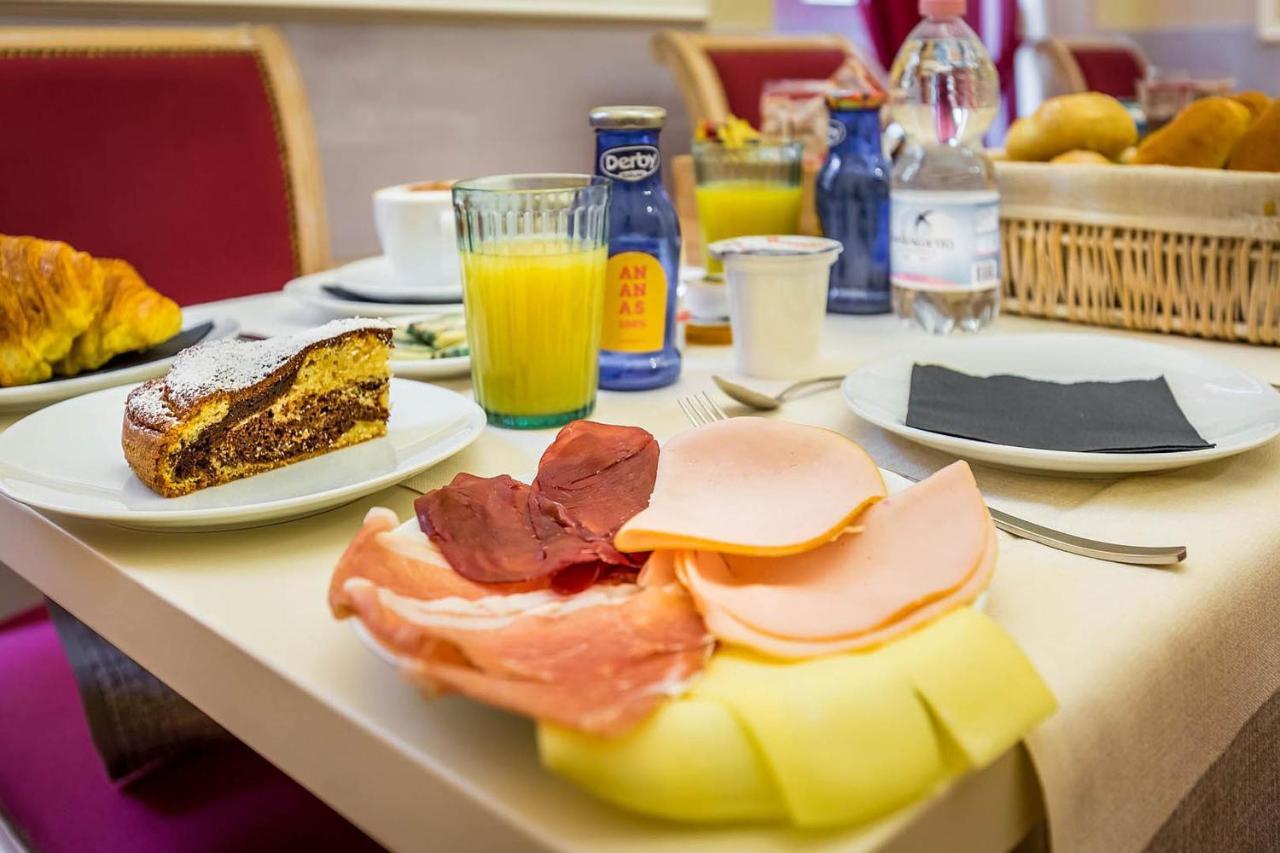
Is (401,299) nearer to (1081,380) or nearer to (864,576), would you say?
(1081,380)

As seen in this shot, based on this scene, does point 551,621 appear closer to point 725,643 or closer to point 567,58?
point 725,643

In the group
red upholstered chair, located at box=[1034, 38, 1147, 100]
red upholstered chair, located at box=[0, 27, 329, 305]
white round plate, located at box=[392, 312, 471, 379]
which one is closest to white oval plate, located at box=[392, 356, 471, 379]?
white round plate, located at box=[392, 312, 471, 379]

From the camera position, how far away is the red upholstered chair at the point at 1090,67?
11.8ft

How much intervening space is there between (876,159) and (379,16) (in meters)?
1.38

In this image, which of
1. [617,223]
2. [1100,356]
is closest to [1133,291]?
[1100,356]

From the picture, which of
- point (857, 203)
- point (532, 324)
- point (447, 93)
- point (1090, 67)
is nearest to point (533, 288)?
point (532, 324)

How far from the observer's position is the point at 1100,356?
3.06 ft

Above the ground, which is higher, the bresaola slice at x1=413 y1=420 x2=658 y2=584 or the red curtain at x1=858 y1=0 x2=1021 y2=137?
the red curtain at x1=858 y1=0 x2=1021 y2=137

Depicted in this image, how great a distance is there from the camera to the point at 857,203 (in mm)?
1228

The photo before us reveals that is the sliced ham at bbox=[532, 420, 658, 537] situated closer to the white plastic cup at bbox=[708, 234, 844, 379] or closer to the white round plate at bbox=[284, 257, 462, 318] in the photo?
the white plastic cup at bbox=[708, 234, 844, 379]

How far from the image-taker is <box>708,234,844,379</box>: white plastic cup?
979 mm

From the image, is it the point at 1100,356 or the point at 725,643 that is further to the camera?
the point at 1100,356

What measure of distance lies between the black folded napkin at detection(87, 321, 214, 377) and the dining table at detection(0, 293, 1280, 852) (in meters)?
0.22

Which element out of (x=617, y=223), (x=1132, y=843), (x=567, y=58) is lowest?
(x=1132, y=843)
